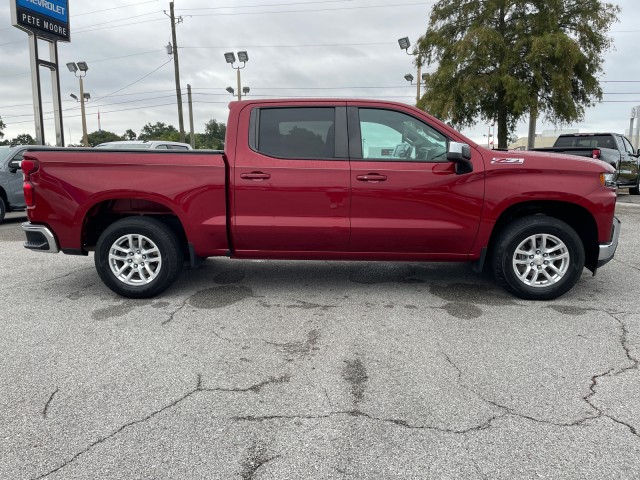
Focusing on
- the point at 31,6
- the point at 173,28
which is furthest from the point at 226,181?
the point at 173,28

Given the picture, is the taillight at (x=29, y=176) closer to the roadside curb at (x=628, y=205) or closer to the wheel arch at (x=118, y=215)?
the wheel arch at (x=118, y=215)

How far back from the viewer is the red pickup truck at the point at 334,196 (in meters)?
4.40

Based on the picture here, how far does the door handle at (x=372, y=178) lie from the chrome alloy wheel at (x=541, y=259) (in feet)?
4.78

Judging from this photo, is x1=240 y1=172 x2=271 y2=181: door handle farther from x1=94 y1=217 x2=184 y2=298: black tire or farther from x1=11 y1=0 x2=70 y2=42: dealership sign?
x1=11 y1=0 x2=70 y2=42: dealership sign

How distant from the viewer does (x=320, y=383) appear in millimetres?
2975

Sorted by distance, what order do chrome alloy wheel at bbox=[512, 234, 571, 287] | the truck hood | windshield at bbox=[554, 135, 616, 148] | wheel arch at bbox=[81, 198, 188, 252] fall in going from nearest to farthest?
the truck hood
chrome alloy wheel at bbox=[512, 234, 571, 287]
wheel arch at bbox=[81, 198, 188, 252]
windshield at bbox=[554, 135, 616, 148]

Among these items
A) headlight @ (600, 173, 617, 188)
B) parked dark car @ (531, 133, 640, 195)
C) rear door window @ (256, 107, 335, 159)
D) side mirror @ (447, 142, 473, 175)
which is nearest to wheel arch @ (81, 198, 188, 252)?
rear door window @ (256, 107, 335, 159)

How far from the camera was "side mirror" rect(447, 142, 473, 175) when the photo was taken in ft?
13.5

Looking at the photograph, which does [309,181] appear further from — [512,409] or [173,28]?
[173,28]

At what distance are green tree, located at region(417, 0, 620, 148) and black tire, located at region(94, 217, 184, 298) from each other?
689 inches

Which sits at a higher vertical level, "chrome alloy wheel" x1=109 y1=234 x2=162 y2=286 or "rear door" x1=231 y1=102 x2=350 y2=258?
"rear door" x1=231 y1=102 x2=350 y2=258

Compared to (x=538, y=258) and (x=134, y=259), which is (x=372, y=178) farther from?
(x=134, y=259)

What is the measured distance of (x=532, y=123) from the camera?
21469 millimetres

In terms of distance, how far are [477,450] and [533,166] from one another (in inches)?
116
